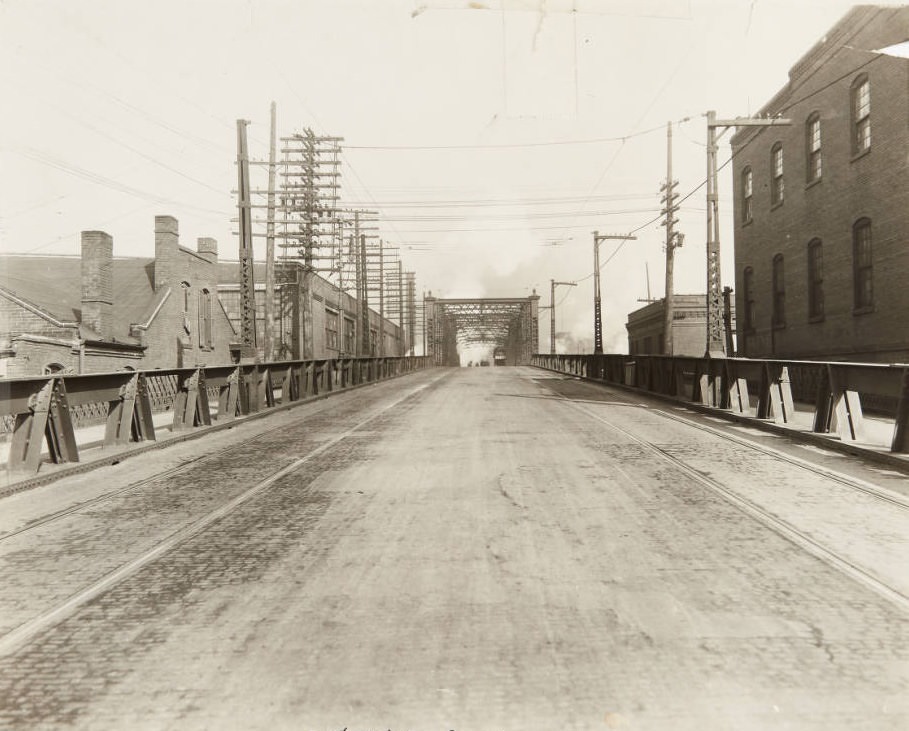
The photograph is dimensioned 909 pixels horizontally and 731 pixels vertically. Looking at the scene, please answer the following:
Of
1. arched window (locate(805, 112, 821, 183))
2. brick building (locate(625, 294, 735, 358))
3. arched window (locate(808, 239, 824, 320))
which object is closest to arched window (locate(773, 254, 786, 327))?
arched window (locate(808, 239, 824, 320))

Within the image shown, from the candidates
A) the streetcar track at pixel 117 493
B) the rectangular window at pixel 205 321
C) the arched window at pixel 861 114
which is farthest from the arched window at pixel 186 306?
the arched window at pixel 861 114

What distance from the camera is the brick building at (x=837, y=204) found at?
1708 centimetres

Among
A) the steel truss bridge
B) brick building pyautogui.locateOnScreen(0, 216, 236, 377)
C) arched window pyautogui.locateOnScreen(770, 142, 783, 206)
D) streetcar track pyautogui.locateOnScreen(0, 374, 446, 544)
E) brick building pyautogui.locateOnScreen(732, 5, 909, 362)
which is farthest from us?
the steel truss bridge

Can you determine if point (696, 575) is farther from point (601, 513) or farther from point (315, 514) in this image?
point (315, 514)

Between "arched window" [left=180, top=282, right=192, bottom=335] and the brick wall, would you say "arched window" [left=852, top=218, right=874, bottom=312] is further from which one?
"arched window" [left=180, top=282, right=192, bottom=335]

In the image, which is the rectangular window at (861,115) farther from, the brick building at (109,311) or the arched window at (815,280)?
the brick building at (109,311)

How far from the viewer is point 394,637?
3.38 m

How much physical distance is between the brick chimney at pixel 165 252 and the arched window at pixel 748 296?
25989 millimetres

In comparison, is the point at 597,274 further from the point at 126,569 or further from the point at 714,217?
the point at 126,569

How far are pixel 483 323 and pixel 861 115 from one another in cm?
9483

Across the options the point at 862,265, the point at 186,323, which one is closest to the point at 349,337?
the point at 186,323

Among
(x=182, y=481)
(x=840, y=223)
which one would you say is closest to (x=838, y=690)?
(x=182, y=481)

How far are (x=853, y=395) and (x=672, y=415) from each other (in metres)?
4.44

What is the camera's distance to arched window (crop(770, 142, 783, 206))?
971 inches
